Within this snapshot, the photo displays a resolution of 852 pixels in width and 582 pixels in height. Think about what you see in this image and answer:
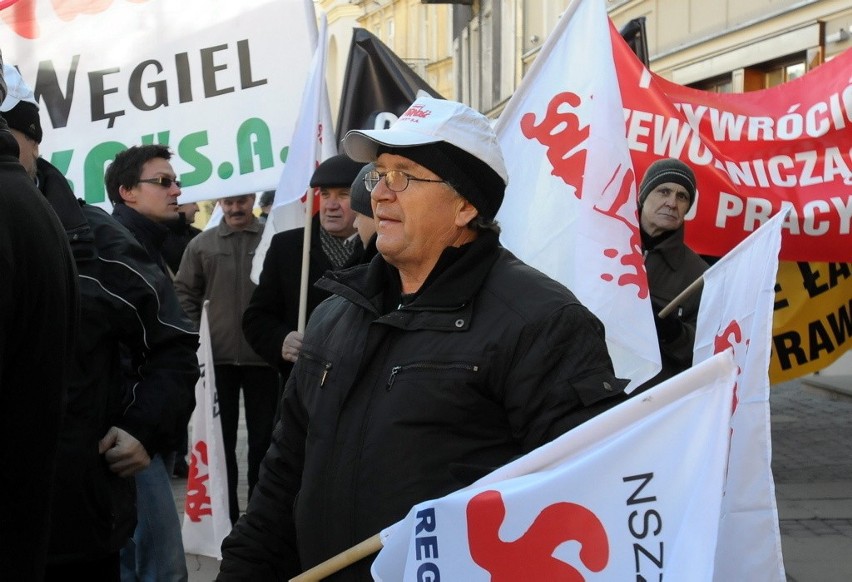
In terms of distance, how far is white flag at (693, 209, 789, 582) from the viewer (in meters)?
3.14

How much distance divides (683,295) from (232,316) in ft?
11.1

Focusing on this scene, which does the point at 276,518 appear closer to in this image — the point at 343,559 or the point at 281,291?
the point at 343,559

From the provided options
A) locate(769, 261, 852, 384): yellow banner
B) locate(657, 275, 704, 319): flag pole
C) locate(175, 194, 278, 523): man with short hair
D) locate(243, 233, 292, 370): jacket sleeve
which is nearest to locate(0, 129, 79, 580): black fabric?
locate(657, 275, 704, 319): flag pole

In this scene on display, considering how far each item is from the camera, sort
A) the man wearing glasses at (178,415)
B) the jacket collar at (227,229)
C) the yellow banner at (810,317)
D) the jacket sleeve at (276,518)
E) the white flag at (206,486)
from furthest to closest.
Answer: the jacket collar at (227,229) < the yellow banner at (810,317) < the white flag at (206,486) < the man wearing glasses at (178,415) < the jacket sleeve at (276,518)

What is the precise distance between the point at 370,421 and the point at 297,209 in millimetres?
4410

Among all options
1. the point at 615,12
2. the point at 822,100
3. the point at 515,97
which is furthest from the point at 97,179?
the point at 615,12

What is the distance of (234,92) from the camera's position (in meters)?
6.39

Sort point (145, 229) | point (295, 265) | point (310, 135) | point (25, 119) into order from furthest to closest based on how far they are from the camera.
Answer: point (310, 135) < point (295, 265) < point (145, 229) < point (25, 119)

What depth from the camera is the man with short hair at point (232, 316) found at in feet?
23.9

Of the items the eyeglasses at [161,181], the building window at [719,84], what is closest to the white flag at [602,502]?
the eyeglasses at [161,181]

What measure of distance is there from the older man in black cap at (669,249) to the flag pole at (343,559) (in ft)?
9.51

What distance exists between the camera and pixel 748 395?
3904 mm

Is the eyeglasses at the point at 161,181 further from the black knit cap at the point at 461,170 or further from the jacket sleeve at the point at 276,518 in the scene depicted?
the black knit cap at the point at 461,170

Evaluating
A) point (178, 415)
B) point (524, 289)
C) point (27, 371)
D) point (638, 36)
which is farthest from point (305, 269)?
point (27, 371)
